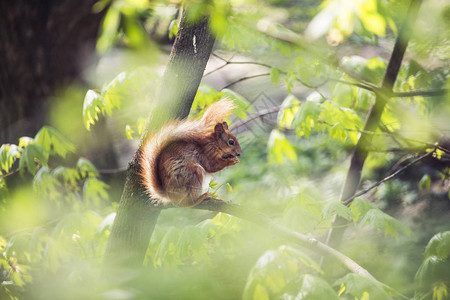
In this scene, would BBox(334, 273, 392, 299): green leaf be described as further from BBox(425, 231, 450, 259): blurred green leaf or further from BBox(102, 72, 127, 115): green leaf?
BBox(102, 72, 127, 115): green leaf

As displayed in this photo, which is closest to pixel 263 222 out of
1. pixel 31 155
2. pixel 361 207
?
pixel 361 207

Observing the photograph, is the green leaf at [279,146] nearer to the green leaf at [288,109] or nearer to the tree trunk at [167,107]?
the green leaf at [288,109]

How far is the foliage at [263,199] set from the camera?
2.04 ft

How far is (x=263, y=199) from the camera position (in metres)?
2.41

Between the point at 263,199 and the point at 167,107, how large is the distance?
1.37m

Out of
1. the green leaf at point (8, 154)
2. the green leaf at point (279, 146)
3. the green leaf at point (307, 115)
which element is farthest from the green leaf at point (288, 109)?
the green leaf at point (8, 154)

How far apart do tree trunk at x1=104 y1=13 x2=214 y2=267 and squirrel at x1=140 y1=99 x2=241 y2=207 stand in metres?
0.13

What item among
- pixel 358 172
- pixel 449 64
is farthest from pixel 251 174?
pixel 449 64

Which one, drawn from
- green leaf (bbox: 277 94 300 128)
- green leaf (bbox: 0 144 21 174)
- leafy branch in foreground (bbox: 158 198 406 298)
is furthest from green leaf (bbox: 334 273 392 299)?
green leaf (bbox: 0 144 21 174)

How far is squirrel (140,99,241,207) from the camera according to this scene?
100 centimetres

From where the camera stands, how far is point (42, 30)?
8.40 ft

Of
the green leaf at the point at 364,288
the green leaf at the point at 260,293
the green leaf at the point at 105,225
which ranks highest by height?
the green leaf at the point at 364,288

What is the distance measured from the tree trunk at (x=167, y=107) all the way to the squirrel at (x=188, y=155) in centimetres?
13

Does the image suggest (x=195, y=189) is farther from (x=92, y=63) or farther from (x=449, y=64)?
(x=92, y=63)
